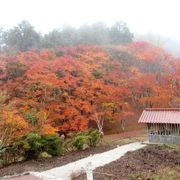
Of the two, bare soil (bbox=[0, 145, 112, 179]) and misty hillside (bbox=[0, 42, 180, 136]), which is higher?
misty hillside (bbox=[0, 42, 180, 136])

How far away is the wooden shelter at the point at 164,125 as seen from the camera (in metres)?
21.5

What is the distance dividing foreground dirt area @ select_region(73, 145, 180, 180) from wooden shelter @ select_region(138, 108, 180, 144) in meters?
3.90

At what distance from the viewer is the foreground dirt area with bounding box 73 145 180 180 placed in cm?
1147

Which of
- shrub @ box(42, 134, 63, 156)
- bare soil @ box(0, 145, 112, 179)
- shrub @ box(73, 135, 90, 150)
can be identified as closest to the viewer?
bare soil @ box(0, 145, 112, 179)

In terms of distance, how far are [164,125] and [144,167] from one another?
9.20 meters

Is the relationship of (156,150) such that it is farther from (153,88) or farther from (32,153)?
(153,88)

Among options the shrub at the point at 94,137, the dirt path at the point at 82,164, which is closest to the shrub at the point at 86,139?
the shrub at the point at 94,137

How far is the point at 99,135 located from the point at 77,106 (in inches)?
269

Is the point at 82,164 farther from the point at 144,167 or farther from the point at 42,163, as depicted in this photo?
the point at 144,167

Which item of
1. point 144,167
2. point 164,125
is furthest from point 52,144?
point 164,125

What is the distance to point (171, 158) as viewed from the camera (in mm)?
15570

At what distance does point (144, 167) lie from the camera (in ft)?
43.6

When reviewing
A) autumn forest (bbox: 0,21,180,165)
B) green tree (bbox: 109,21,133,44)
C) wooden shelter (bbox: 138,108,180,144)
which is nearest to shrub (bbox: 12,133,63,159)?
autumn forest (bbox: 0,21,180,165)

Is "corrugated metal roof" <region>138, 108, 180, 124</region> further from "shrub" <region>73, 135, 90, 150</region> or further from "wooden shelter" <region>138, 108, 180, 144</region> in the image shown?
"shrub" <region>73, 135, 90, 150</region>
